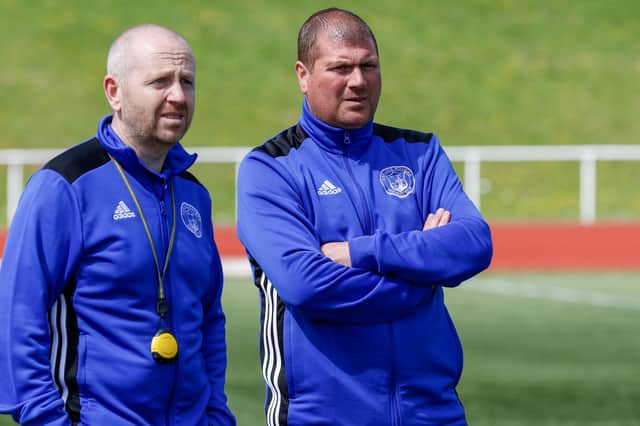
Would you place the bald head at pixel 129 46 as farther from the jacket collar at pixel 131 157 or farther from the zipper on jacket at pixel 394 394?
the zipper on jacket at pixel 394 394

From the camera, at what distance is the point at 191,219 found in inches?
150

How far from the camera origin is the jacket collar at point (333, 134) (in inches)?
165

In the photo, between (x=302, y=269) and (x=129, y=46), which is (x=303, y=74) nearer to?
(x=302, y=269)

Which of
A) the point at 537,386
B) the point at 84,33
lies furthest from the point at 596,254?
the point at 84,33

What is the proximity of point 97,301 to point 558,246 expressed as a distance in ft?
46.7

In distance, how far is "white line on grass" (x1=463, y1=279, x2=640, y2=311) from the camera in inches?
521

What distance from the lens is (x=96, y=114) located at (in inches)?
1196

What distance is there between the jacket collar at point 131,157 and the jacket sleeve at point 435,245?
2.07ft

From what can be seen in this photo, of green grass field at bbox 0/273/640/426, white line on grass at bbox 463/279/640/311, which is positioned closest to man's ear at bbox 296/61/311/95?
green grass field at bbox 0/273/640/426

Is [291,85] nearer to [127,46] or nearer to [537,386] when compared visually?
[537,386]

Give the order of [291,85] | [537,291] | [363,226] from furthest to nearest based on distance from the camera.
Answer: [291,85], [537,291], [363,226]

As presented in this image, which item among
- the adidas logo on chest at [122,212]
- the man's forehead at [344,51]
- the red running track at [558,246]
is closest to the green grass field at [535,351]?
the red running track at [558,246]

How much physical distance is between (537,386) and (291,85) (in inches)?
970

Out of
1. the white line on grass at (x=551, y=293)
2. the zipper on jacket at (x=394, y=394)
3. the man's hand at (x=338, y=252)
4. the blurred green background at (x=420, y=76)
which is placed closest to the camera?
the zipper on jacket at (x=394, y=394)
